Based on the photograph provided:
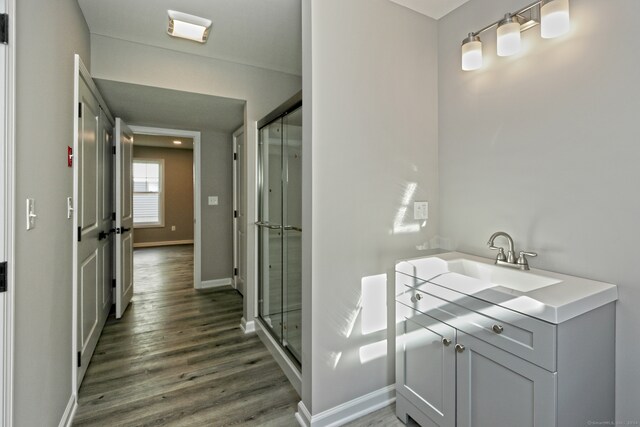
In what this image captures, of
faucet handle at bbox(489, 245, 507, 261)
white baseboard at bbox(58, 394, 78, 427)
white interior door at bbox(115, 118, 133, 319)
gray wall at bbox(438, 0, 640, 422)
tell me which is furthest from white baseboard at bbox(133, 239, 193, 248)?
faucet handle at bbox(489, 245, 507, 261)

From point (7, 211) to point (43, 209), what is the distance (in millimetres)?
402

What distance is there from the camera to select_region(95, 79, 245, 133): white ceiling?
272cm

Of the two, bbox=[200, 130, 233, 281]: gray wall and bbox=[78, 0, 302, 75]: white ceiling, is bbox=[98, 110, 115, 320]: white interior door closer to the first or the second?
bbox=[78, 0, 302, 75]: white ceiling

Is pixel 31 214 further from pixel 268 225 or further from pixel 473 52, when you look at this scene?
pixel 473 52

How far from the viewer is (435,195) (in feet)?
7.03

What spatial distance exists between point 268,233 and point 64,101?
1.68 m

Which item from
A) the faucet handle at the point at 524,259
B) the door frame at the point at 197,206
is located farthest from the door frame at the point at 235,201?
the faucet handle at the point at 524,259

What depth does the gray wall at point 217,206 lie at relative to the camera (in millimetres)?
4410

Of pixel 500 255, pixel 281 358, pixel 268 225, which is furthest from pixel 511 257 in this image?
pixel 268 225

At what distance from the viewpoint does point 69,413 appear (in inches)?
69.5

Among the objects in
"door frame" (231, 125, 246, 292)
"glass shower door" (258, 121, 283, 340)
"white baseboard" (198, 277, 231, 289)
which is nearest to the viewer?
"glass shower door" (258, 121, 283, 340)

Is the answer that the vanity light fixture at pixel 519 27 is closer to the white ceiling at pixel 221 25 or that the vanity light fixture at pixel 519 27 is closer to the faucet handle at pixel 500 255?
the faucet handle at pixel 500 255

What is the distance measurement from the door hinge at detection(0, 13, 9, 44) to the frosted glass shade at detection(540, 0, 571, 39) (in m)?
2.16

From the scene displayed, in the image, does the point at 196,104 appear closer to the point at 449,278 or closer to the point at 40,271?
the point at 40,271
